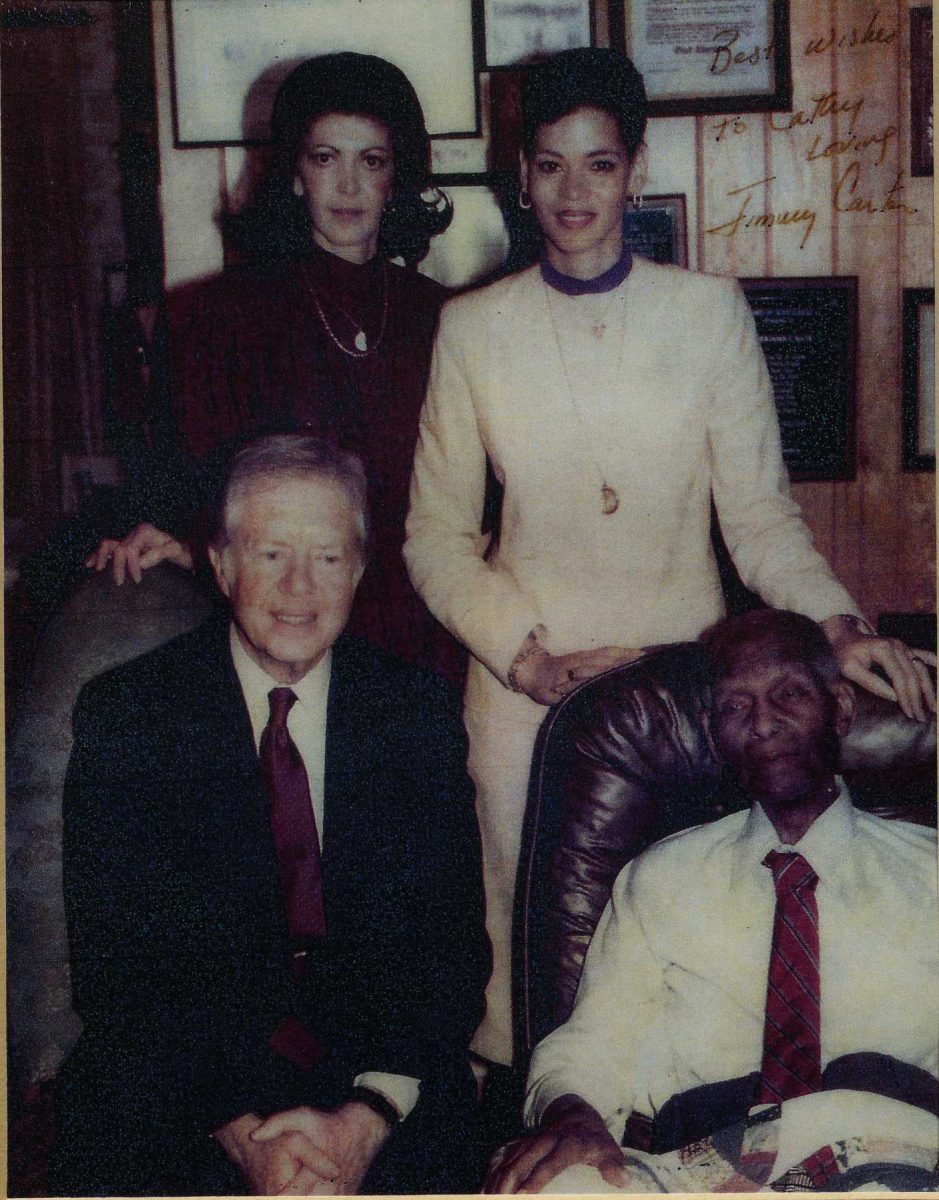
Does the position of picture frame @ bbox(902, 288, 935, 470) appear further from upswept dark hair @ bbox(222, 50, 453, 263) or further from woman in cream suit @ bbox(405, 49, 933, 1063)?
upswept dark hair @ bbox(222, 50, 453, 263)

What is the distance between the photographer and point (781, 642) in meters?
1.75

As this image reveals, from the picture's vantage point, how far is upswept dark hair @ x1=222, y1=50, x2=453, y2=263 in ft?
6.27

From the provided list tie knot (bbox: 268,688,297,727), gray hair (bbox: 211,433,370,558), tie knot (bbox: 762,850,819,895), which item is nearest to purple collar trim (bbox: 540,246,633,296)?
gray hair (bbox: 211,433,370,558)

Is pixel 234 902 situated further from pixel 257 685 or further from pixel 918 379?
pixel 918 379

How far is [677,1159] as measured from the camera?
1.69m

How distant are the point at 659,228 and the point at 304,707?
3.21ft

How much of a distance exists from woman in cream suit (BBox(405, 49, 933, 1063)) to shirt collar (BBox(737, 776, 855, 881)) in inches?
13.0

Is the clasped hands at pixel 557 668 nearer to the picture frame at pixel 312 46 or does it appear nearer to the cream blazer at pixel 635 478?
the cream blazer at pixel 635 478

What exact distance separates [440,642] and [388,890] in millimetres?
420

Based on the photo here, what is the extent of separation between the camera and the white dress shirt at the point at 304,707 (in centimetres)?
185

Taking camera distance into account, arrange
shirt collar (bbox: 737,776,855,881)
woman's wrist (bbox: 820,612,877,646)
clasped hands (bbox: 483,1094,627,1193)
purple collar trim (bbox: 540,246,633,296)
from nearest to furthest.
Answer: clasped hands (bbox: 483,1094,627,1193) → shirt collar (bbox: 737,776,855,881) → woman's wrist (bbox: 820,612,877,646) → purple collar trim (bbox: 540,246,633,296)

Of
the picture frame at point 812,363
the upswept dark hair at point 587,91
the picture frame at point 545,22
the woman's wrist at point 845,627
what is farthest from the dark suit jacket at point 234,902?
the picture frame at point 545,22

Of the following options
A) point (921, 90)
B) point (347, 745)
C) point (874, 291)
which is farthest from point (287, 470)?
point (921, 90)

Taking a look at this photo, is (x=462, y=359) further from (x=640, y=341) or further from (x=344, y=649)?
(x=344, y=649)
